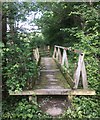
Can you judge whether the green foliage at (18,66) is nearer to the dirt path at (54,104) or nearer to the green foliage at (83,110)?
the dirt path at (54,104)

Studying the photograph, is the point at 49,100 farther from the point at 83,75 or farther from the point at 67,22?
the point at 67,22

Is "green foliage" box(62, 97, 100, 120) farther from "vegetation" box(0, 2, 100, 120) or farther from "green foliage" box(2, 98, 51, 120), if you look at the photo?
"green foliage" box(2, 98, 51, 120)

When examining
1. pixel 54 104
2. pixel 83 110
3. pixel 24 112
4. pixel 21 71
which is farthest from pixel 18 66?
pixel 83 110

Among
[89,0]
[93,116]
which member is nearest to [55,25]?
[89,0]

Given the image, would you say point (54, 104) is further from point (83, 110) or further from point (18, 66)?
point (18, 66)

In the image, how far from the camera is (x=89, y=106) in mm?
4367

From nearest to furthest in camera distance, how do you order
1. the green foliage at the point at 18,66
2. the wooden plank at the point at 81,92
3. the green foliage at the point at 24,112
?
the green foliage at the point at 24,112 → the green foliage at the point at 18,66 → the wooden plank at the point at 81,92

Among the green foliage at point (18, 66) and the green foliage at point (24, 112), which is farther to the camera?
the green foliage at point (18, 66)

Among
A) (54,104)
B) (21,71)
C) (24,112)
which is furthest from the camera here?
(54,104)

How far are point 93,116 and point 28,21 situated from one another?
93.5 inches

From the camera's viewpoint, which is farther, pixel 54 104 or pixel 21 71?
pixel 54 104

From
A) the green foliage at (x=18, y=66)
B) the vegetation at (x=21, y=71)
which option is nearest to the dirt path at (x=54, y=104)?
the vegetation at (x=21, y=71)

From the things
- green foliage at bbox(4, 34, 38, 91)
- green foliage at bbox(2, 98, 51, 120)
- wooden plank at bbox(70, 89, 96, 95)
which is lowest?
green foliage at bbox(2, 98, 51, 120)

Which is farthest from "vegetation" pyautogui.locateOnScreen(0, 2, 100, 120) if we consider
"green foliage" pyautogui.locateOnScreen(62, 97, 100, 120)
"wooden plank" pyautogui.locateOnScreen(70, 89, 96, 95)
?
"wooden plank" pyautogui.locateOnScreen(70, 89, 96, 95)
